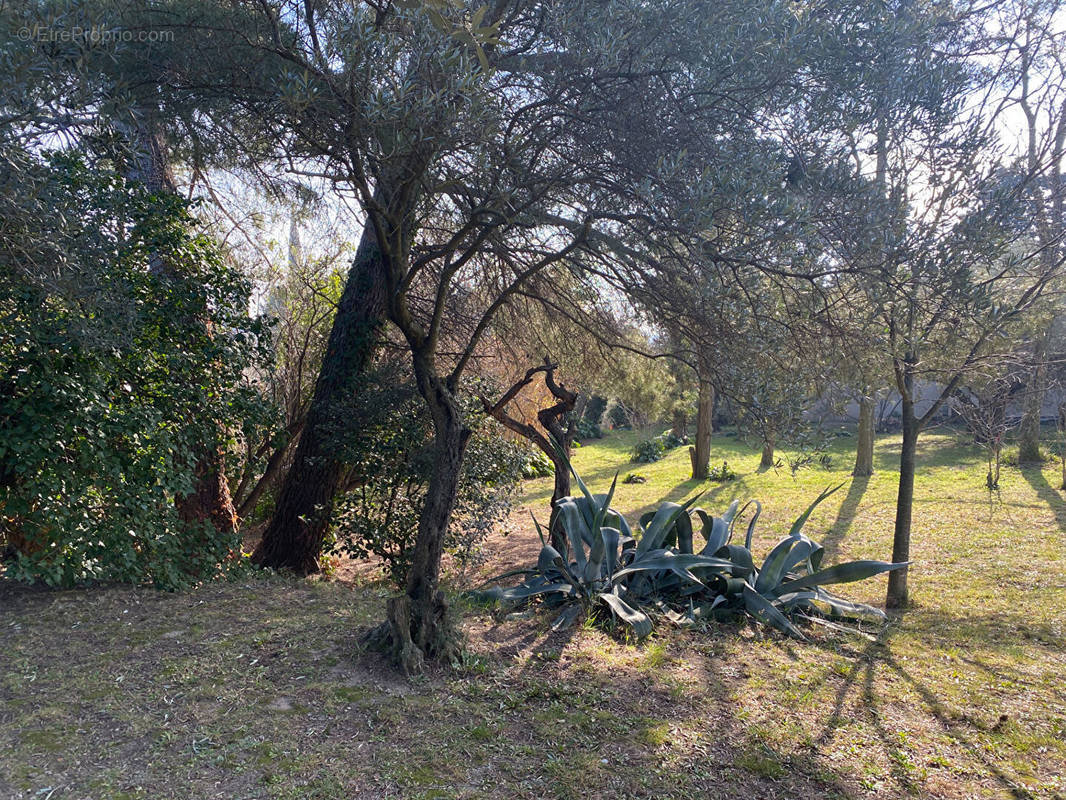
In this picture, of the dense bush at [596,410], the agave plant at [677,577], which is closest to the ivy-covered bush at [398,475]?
the agave plant at [677,577]

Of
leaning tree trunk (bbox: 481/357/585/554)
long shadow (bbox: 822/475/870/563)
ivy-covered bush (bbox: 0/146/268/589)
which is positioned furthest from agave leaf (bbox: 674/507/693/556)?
ivy-covered bush (bbox: 0/146/268/589)

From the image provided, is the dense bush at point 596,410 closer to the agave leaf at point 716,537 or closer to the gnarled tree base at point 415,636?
the agave leaf at point 716,537

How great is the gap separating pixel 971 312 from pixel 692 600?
2.83 metres

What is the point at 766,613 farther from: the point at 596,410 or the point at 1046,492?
the point at 596,410

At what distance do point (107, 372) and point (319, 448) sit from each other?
2.46 meters

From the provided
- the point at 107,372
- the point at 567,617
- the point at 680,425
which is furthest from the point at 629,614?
the point at 680,425

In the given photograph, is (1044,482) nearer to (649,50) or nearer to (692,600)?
(692,600)

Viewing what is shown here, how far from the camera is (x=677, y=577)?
5.54 m

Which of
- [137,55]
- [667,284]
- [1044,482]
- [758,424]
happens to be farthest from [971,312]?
[1044,482]

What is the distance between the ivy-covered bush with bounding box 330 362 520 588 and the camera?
6.40m

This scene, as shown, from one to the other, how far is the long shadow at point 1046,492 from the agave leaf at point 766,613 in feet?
20.6

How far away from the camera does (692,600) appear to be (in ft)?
18.0

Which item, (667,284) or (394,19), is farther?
(667,284)

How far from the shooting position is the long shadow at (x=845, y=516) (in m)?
9.00
